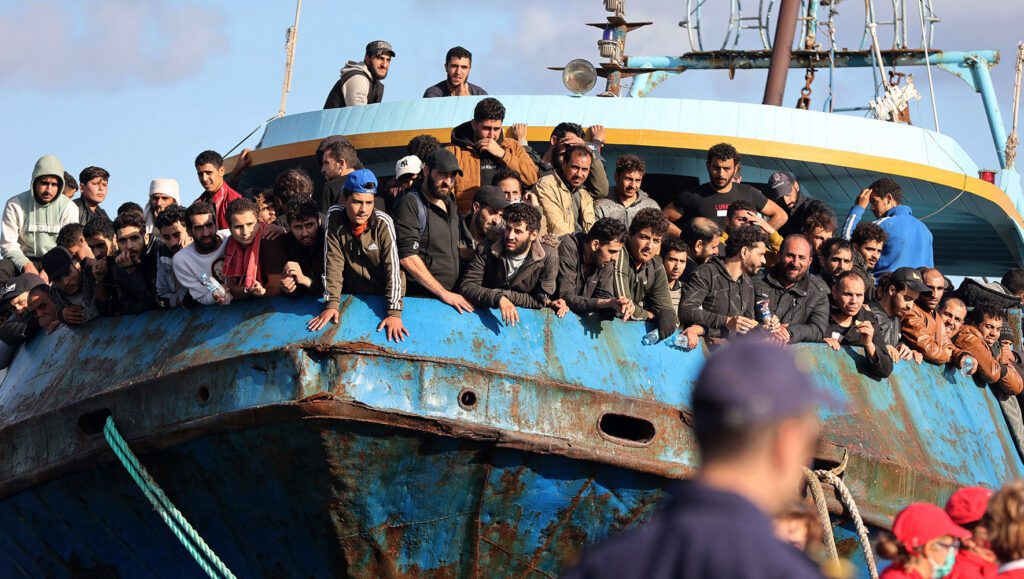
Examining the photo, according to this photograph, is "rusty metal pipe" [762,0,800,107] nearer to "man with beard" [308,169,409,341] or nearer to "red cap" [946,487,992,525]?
"man with beard" [308,169,409,341]

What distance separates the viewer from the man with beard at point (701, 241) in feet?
28.9

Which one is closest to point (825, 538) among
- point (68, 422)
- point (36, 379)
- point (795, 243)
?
point (795, 243)

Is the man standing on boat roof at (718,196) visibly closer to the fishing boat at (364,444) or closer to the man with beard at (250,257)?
the fishing boat at (364,444)

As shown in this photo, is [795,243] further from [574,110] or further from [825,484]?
[574,110]

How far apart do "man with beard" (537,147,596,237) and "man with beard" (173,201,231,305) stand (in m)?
1.92

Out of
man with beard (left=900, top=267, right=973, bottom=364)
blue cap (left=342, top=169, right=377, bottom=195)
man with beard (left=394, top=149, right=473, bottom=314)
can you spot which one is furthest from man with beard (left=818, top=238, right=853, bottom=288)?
blue cap (left=342, top=169, right=377, bottom=195)

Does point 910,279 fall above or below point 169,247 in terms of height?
above

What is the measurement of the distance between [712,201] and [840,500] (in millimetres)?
2303

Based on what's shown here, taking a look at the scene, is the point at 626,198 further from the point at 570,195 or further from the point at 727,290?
the point at 727,290

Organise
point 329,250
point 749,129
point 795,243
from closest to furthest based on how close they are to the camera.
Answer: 1. point 329,250
2. point 795,243
3. point 749,129

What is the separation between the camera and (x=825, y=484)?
8.07 m

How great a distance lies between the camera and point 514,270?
755 cm

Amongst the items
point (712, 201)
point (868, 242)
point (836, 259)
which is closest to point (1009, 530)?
point (836, 259)

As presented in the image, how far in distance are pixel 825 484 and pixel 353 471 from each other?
2.62 metres
